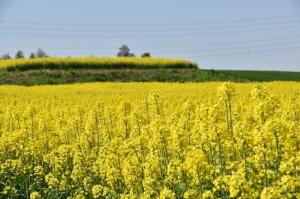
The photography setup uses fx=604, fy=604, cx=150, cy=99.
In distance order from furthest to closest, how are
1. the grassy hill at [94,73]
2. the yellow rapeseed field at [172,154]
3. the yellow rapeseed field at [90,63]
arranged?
the yellow rapeseed field at [90,63]
the grassy hill at [94,73]
the yellow rapeseed field at [172,154]

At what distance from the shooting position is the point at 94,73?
4088 cm

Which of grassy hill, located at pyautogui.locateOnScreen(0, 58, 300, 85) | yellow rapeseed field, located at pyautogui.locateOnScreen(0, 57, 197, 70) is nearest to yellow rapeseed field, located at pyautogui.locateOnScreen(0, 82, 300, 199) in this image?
grassy hill, located at pyautogui.locateOnScreen(0, 58, 300, 85)

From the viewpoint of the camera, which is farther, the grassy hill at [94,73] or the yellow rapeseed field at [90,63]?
the yellow rapeseed field at [90,63]

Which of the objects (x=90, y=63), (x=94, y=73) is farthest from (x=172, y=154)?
(x=90, y=63)

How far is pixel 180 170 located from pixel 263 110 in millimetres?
1129

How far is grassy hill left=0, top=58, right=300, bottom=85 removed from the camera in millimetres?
38250

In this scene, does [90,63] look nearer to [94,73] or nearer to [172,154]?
[94,73]

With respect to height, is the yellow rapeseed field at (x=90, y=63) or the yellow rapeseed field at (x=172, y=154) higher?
the yellow rapeseed field at (x=90, y=63)

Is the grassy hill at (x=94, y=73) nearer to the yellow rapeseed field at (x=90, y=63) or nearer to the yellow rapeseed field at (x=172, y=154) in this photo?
the yellow rapeseed field at (x=90, y=63)

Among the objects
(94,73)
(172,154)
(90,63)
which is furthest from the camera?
(90,63)

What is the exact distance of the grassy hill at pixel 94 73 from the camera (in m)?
38.2

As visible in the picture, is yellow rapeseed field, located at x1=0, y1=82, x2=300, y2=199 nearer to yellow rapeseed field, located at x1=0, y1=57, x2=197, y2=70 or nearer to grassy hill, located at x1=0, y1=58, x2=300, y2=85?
grassy hill, located at x1=0, y1=58, x2=300, y2=85

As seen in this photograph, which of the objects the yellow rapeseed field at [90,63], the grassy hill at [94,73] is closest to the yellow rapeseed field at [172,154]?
the grassy hill at [94,73]

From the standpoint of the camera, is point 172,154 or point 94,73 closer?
point 172,154
